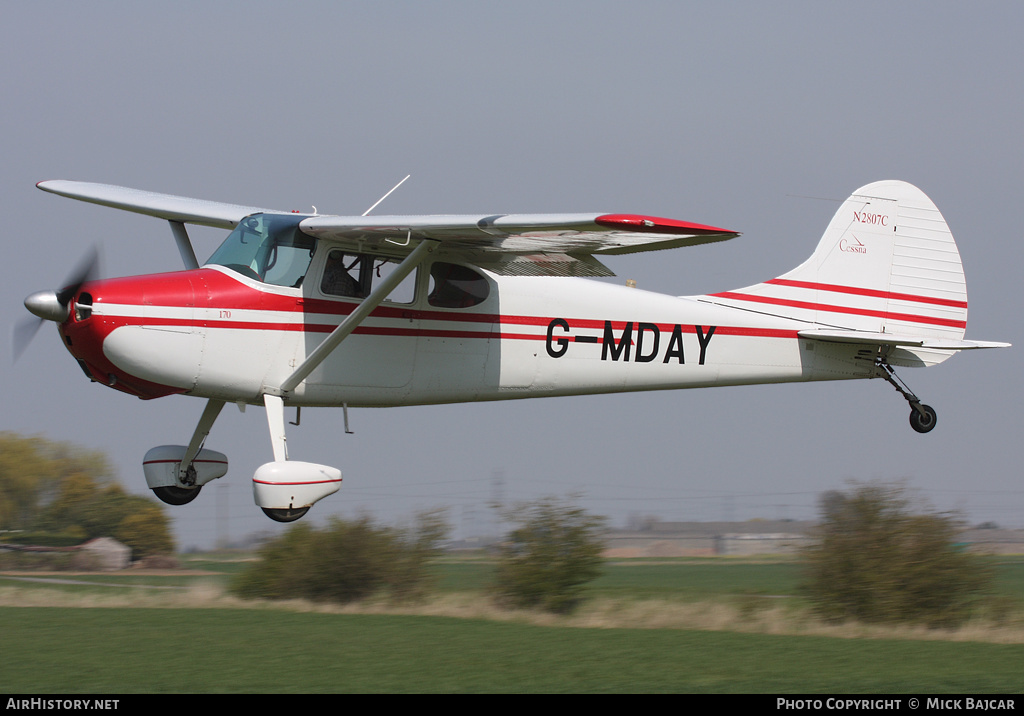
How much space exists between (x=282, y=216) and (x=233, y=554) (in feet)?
33.4

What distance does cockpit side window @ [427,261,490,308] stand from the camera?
35.0 feet

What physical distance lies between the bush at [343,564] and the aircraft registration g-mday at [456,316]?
3221 millimetres

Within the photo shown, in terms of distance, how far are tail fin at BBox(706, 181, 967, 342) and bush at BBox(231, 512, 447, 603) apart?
5330 millimetres

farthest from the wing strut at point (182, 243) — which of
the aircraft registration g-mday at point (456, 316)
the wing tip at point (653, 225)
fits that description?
the wing tip at point (653, 225)

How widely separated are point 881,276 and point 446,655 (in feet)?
23.4

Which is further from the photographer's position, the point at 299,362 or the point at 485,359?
the point at 485,359

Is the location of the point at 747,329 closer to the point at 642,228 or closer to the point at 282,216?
the point at 642,228

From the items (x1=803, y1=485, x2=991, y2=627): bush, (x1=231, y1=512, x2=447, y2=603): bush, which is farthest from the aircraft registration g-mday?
(x1=231, y1=512, x2=447, y2=603): bush

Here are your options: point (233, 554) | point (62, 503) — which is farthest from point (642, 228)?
point (62, 503)

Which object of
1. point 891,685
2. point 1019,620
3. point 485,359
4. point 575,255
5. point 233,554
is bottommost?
point 233,554

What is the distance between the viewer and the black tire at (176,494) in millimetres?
11039

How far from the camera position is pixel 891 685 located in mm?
8477

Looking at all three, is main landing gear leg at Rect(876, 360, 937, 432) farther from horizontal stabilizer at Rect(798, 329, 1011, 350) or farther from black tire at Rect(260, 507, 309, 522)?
black tire at Rect(260, 507, 309, 522)

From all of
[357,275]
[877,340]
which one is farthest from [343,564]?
[877,340]
